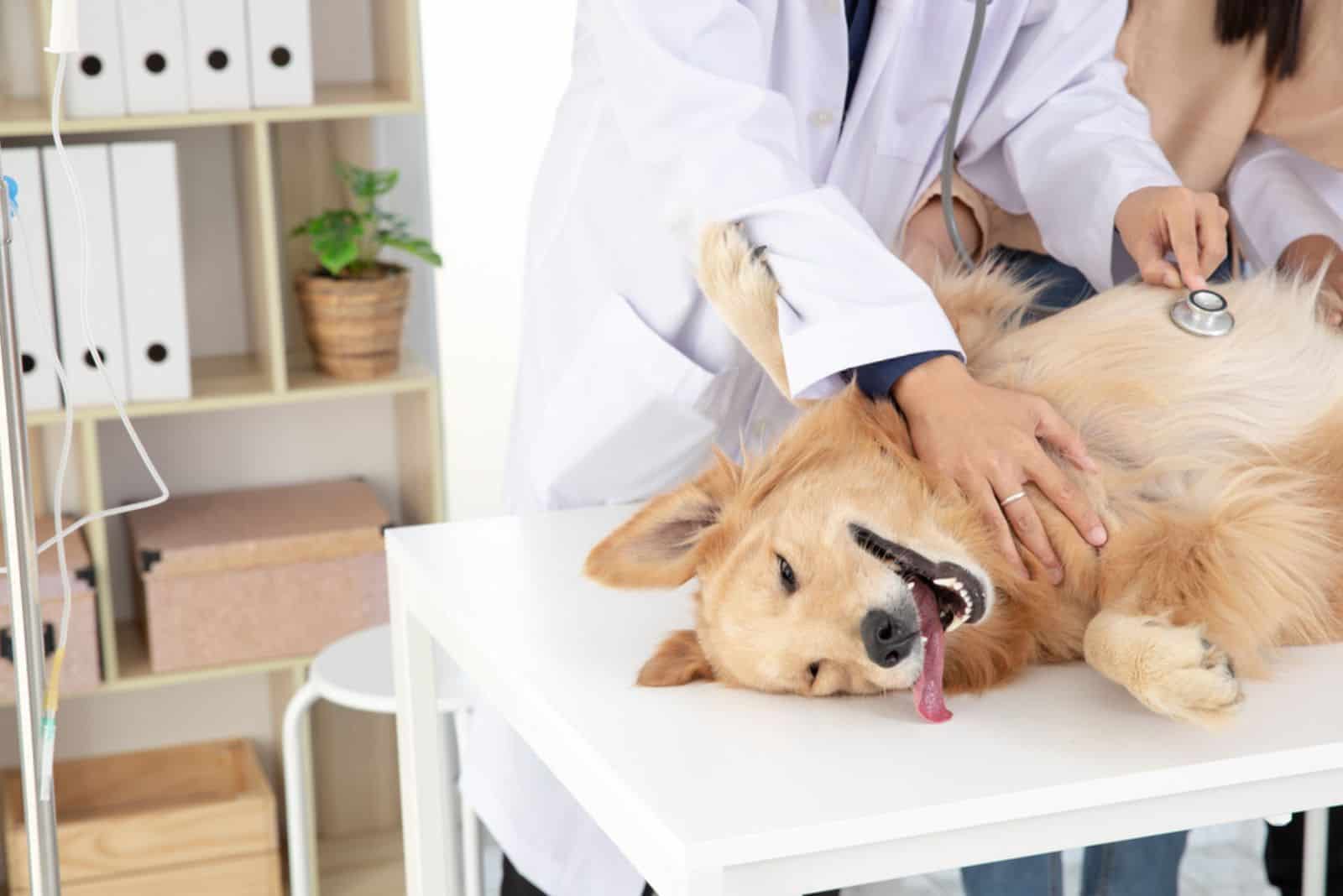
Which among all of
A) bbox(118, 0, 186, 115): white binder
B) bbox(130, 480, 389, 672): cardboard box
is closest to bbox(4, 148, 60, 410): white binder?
bbox(118, 0, 186, 115): white binder

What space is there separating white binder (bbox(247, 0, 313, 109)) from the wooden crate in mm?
1163

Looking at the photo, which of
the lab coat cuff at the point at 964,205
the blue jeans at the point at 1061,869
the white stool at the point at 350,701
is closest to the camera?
the lab coat cuff at the point at 964,205

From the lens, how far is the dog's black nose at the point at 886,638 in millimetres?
883

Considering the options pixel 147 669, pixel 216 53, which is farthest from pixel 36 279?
pixel 147 669

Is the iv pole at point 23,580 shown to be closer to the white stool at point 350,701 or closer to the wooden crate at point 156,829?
the white stool at point 350,701

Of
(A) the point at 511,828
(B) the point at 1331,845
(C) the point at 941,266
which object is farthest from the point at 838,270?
(B) the point at 1331,845

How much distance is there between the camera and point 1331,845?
204 centimetres

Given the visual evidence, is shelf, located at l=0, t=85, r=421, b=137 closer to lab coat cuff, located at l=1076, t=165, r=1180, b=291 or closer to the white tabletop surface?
lab coat cuff, located at l=1076, t=165, r=1180, b=291

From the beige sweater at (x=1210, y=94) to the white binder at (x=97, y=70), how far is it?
4.66 ft

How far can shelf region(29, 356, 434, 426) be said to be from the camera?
2324 mm

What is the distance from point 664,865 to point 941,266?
749mm

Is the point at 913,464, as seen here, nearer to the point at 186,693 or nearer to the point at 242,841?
the point at 242,841

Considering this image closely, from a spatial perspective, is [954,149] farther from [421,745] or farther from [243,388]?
[243,388]

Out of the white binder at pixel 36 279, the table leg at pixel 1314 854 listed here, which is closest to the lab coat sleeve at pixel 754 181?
the table leg at pixel 1314 854
